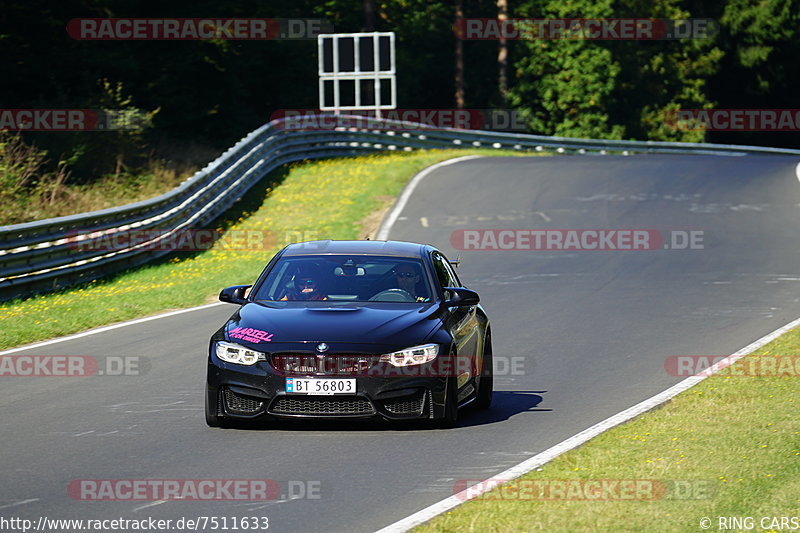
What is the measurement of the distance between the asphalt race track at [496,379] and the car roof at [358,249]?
155 cm

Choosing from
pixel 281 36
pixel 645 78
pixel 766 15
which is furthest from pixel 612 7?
pixel 281 36

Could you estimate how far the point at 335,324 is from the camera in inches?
380

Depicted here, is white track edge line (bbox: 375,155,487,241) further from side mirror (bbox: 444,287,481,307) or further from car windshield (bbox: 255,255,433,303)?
side mirror (bbox: 444,287,481,307)

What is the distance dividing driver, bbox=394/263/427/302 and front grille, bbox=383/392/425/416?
131 centimetres

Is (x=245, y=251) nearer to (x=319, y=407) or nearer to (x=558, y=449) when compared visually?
(x=319, y=407)

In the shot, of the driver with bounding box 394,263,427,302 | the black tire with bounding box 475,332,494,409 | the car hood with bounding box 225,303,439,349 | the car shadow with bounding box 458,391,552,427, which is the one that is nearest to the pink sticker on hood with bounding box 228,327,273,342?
the car hood with bounding box 225,303,439,349

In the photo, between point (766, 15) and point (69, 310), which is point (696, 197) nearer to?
point (69, 310)

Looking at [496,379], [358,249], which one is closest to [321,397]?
[358,249]

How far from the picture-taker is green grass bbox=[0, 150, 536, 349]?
645 inches

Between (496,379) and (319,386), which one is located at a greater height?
(319,386)

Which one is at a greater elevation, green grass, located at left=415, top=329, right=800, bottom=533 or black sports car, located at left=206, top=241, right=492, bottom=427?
black sports car, located at left=206, top=241, right=492, bottom=427

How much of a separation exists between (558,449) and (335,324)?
2.00m

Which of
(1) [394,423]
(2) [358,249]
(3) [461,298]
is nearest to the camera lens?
(1) [394,423]

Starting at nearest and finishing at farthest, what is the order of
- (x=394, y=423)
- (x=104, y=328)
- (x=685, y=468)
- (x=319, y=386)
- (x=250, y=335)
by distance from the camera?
(x=685, y=468) < (x=319, y=386) < (x=250, y=335) < (x=394, y=423) < (x=104, y=328)
